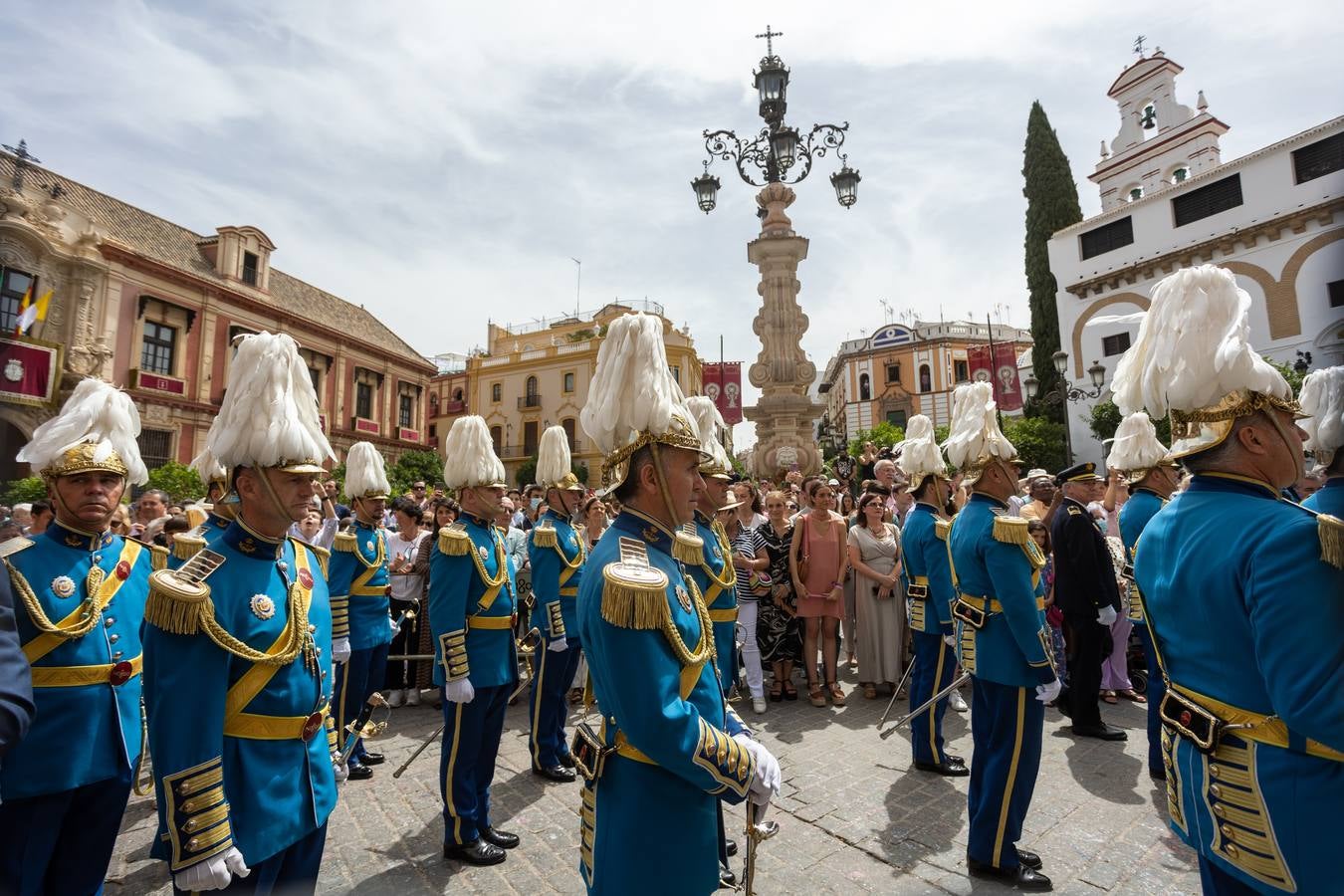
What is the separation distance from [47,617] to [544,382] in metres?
44.6

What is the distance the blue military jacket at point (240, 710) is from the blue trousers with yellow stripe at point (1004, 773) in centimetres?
339

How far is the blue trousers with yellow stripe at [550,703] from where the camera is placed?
17.4 ft

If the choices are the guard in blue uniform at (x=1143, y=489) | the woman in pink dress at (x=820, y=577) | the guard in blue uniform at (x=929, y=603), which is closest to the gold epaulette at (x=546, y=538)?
the woman in pink dress at (x=820, y=577)

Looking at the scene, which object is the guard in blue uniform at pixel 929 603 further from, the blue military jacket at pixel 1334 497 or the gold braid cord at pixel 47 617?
the gold braid cord at pixel 47 617

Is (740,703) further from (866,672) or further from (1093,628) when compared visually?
(1093,628)

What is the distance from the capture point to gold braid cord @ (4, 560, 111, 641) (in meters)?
2.93

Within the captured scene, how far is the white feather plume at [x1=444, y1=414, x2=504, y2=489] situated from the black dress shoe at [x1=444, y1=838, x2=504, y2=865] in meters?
2.40

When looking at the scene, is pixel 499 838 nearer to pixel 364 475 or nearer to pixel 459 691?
pixel 459 691

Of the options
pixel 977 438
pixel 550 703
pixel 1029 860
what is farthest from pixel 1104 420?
pixel 550 703

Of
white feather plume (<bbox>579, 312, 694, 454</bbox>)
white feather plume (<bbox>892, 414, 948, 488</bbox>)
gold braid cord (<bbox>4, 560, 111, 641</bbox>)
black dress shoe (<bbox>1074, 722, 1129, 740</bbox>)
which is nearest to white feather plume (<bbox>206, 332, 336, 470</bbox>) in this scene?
white feather plume (<bbox>579, 312, 694, 454</bbox>)

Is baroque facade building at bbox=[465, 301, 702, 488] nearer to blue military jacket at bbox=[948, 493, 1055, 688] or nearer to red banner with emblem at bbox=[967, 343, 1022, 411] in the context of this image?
red banner with emblem at bbox=[967, 343, 1022, 411]

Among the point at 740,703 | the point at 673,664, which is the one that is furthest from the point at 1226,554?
the point at 740,703

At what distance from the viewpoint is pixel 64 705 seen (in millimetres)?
2922

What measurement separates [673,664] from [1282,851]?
6.22ft
